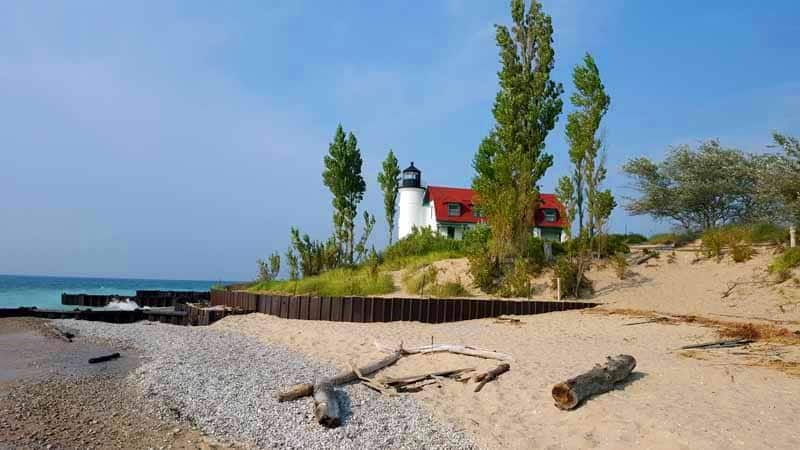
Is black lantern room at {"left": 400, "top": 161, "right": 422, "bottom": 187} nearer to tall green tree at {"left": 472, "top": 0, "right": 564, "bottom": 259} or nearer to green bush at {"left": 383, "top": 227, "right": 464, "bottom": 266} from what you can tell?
green bush at {"left": 383, "top": 227, "right": 464, "bottom": 266}

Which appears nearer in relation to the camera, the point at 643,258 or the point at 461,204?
the point at 643,258

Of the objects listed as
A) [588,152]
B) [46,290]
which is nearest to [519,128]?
[588,152]

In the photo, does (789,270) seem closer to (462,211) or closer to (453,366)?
(453,366)

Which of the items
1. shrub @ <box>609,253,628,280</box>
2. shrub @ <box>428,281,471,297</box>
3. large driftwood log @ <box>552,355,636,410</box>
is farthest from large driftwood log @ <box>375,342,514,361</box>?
shrub @ <box>609,253,628,280</box>

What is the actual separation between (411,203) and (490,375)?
103 feet

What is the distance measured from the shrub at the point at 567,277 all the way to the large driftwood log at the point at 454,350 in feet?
28.7

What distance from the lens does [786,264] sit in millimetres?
15773

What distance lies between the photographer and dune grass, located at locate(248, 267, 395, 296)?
2002 cm

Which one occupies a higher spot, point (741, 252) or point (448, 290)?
point (741, 252)

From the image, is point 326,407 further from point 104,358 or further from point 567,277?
point 567,277

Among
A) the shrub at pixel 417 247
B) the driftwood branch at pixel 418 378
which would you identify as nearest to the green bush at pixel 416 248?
the shrub at pixel 417 247

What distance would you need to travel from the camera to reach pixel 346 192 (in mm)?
27328

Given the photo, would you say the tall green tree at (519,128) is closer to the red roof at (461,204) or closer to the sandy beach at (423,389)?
the sandy beach at (423,389)

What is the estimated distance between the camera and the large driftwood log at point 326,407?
677 cm
